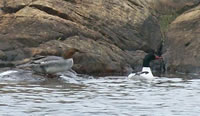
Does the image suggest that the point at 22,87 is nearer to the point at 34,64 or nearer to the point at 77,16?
the point at 34,64

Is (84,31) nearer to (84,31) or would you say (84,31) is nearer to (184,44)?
(84,31)

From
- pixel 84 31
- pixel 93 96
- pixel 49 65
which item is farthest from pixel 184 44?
pixel 93 96

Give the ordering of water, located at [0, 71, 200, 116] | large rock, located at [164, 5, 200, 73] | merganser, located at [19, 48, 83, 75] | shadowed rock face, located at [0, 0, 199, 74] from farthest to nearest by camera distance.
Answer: large rock, located at [164, 5, 200, 73] → shadowed rock face, located at [0, 0, 199, 74] → merganser, located at [19, 48, 83, 75] → water, located at [0, 71, 200, 116]

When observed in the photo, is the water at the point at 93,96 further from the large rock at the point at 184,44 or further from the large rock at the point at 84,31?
the large rock at the point at 184,44

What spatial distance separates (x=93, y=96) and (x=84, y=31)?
316 inches

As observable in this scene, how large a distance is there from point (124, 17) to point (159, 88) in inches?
290

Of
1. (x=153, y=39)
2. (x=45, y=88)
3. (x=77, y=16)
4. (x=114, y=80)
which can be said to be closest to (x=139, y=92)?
(x=45, y=88)

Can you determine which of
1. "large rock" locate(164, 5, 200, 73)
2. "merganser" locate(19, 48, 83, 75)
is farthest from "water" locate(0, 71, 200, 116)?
"large rock" locate(164, 5, 200, 73)

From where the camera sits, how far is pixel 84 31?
20.8m

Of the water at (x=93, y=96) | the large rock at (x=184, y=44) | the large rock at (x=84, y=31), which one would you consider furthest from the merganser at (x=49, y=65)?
the large rock at (x=184, y=44)

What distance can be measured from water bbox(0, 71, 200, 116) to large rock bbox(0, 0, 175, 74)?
90.8 inches

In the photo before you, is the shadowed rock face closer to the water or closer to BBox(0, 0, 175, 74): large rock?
BBox(0, 0, 175, 74): large rock

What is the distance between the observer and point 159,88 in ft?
50.3

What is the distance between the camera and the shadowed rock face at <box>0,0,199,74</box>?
19.7m
